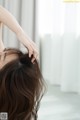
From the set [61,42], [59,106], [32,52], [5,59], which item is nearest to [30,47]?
[32,52]

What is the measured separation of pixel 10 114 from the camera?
93 centimetres

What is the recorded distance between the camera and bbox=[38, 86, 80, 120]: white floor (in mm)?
2525

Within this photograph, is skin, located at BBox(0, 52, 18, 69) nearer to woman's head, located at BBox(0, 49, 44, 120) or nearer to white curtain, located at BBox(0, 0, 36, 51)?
woman's head, located at BBox(0, 49, 44, 120)

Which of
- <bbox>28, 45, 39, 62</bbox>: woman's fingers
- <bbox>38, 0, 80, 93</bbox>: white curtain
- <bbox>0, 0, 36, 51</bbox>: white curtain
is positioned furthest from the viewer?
<bbox>0, 0, 36, 51</bbox>: white curtain

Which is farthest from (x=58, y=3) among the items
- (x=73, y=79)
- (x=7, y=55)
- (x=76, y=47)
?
(x=7, y=55)

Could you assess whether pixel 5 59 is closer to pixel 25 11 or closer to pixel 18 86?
pixel 18 86

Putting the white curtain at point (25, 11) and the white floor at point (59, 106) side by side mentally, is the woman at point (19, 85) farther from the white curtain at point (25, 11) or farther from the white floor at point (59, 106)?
the white curtain at point (25, 11)

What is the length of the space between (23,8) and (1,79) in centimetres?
229

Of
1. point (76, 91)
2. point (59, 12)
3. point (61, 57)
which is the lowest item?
point (76, 91)

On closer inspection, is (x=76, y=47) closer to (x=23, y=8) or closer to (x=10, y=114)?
(x=23, y=8)

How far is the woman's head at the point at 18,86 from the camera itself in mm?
899

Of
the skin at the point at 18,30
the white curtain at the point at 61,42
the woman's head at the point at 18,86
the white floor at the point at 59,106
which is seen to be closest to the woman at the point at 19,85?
the woman's head at the point at 18,86

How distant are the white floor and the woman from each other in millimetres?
1571

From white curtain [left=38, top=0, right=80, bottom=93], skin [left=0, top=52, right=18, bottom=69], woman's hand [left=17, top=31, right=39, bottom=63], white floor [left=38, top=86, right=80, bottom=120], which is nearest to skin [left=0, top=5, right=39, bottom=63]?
woman's hand [left=17, top=31, right=39, bottom=63]
